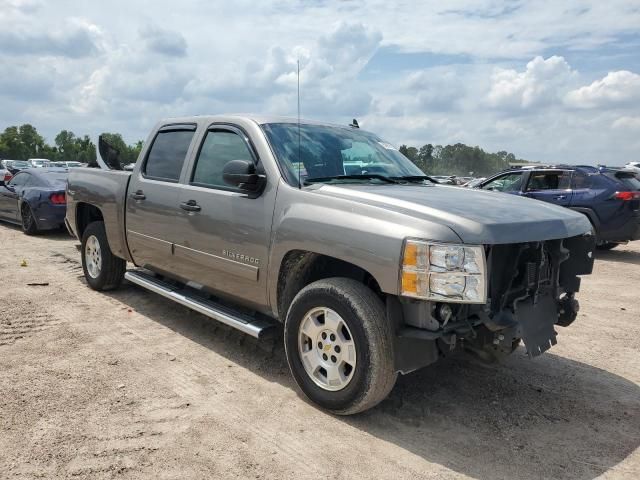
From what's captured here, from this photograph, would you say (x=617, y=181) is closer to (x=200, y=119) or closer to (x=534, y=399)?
(x=534, y=399)

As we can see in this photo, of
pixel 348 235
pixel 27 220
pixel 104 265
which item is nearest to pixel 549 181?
pixel 104 265

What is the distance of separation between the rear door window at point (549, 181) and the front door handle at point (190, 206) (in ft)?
27.0

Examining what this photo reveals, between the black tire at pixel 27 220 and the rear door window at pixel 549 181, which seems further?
the black tire at pixel 27 220

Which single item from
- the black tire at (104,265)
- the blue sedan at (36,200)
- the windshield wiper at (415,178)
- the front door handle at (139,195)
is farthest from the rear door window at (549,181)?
the blue sedan at (36,200)

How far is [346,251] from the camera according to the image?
328 centimetres

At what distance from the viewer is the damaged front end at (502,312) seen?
3.13 metres

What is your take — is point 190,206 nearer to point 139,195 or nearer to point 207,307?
point 207,307

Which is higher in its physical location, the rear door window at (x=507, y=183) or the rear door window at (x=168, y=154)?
the rear door window at (x=168, y=154)

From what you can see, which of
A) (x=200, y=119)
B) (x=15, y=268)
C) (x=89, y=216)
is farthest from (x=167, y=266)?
(x=15, y=268)

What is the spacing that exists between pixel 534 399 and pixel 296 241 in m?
2.03

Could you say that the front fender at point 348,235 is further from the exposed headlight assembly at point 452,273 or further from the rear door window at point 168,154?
the rear door window at point 168,154

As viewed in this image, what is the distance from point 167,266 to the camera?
5.00m

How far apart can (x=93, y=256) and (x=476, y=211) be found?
4767mm

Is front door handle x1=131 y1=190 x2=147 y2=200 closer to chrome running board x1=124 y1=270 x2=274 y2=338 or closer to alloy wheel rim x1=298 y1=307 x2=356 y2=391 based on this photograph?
chrome running board x1=124 y1=270 x2=274 y2=338
